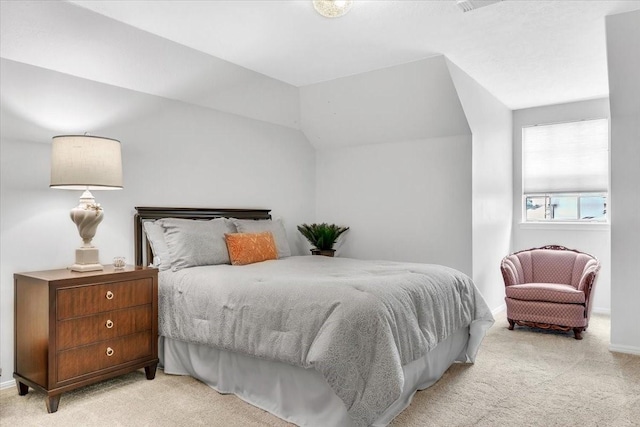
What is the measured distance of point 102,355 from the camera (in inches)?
110

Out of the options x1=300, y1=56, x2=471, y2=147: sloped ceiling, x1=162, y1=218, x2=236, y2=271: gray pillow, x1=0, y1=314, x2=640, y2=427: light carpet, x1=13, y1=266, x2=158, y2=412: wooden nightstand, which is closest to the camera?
x1=0, y1=314, x2=640, y2=427: light carpet

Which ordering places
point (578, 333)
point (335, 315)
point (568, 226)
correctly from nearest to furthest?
point (335, 315) → point (578, 333) → point (568, 226)

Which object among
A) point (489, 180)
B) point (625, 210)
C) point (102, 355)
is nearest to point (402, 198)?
point (489, 180)

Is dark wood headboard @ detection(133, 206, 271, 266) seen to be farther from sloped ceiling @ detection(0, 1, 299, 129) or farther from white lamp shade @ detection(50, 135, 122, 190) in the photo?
sloped ceiling @ detection(0, 1, 299, 129)

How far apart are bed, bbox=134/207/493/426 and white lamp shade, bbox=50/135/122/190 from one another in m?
0.74

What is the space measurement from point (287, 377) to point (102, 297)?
4.24ft

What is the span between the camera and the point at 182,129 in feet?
13.2

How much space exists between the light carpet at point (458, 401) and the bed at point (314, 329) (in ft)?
0.37

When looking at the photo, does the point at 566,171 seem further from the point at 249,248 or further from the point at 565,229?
the point at 249,248

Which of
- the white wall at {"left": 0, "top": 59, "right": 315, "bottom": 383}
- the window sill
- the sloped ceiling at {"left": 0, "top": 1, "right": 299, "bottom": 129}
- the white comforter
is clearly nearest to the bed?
the white comforter

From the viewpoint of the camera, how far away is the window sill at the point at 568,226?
5.34m

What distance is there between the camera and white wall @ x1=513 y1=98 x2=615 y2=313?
5.36m

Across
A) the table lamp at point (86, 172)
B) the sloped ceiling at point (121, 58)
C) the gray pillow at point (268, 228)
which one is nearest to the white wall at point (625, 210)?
the gray pillow at point (268, 228)

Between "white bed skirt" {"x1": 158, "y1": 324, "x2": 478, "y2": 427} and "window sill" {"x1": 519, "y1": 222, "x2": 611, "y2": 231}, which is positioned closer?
"white bed skirt" {"x1": 158, "y1": 324, "x2": 478, "y2": 427}
